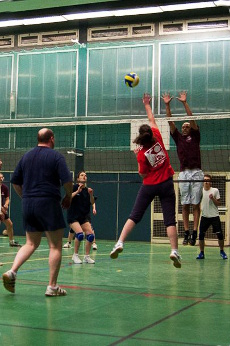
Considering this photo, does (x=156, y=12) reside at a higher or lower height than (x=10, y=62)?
higher

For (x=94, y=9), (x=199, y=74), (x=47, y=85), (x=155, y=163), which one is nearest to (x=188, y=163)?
(x=155, y=163)

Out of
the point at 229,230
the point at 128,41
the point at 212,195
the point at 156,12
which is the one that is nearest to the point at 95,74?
the point at 128,41

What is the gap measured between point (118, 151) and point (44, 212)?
45.5 feet

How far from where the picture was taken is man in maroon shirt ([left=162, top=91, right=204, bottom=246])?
971 cm

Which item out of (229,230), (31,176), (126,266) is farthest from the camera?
(229,230)

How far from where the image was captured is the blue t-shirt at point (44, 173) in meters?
6.23

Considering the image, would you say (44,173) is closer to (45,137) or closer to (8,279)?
(45,137)

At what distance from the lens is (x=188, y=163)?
10.1 m

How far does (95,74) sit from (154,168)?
14048 millimetres

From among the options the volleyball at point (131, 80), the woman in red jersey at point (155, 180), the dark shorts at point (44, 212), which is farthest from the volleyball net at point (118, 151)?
the dark shorts at point (44, 212)

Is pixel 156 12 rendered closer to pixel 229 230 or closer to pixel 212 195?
pixel 229 230

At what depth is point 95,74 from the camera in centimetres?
2081

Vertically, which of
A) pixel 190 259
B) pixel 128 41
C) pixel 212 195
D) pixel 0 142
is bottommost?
pixel 190 259

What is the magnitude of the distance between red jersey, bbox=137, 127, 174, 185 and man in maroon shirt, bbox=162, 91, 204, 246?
2.29 metres
